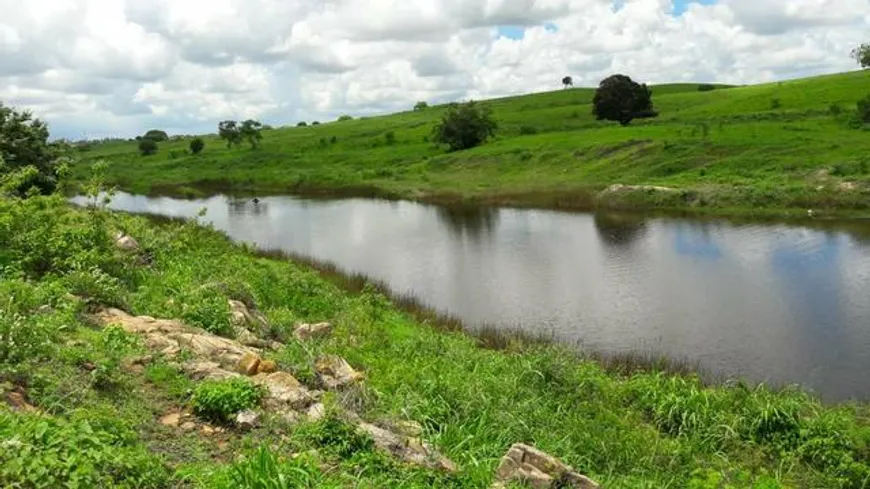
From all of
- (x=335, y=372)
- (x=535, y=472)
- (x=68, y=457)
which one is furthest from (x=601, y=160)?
(x=68, y=457)

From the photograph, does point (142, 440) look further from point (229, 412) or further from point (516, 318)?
point (516, 318)

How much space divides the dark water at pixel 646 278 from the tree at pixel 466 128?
129ft

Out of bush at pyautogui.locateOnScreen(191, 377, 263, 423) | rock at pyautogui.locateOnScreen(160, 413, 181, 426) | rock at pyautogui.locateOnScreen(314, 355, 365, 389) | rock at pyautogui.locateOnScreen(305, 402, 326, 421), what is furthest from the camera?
rock at pyautogui.locateOnScreen(314, 355, 365, 389)

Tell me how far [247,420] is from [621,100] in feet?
300

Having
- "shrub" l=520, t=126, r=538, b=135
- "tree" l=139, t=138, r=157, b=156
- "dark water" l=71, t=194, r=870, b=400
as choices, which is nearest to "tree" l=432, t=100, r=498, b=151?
"shrub" l=520, t=126, r=538, b=135

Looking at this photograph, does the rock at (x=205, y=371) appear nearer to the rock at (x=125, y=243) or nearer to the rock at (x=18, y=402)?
the rock at (x=18, y=402)

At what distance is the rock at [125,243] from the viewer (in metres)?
21.6

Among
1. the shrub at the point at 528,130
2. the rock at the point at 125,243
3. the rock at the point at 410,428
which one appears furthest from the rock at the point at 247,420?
the shrub at the point at 528,130

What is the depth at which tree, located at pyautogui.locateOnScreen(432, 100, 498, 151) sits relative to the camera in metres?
95.8

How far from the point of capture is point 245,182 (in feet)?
328

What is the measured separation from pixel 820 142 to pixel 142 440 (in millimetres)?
63714

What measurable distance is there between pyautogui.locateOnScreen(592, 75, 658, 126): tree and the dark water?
43.2m

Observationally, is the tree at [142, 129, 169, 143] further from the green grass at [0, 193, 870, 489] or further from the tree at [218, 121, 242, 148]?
the green grass at [0, 193, 870, 489]

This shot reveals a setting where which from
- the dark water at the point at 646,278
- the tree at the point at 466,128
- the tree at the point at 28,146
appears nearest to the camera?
the dark water at the point at 646,278
